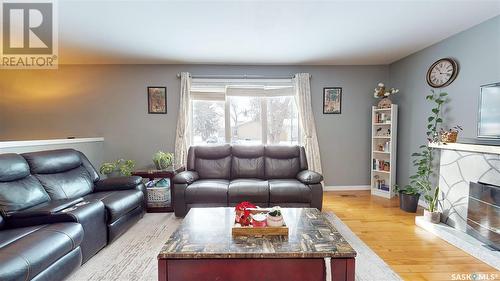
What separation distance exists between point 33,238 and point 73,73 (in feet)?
12.2

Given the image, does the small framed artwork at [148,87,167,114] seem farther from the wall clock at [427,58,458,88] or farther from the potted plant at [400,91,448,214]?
the wall clock at [427,58,458,88]

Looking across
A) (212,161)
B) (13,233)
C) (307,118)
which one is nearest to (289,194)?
(212,161)

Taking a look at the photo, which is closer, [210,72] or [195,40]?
[195,40]

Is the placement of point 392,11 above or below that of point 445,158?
above

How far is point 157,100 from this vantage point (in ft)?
14.1

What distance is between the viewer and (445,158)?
2.76 metres

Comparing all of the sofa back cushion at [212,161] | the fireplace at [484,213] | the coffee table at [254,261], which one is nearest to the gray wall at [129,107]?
the sofa back cushion at [212,161]

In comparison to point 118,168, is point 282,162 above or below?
above

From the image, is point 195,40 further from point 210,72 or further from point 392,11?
point 392,11

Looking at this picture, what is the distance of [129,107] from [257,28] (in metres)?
2.91

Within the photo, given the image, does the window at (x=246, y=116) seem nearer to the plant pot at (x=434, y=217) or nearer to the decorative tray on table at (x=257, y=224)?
the plant pot at (x=434, y=217)

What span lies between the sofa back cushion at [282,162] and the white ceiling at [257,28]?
157 centimetres

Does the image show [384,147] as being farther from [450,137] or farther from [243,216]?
[243,216]

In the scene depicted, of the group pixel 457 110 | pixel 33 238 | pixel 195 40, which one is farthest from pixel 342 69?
pixel 33 238
